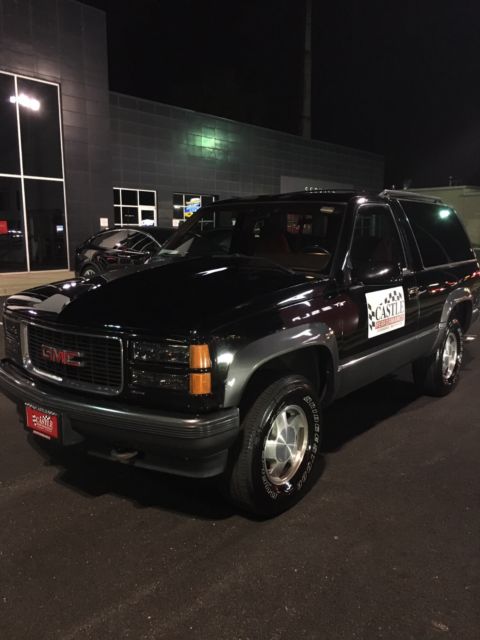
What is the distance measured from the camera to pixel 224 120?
2509cm

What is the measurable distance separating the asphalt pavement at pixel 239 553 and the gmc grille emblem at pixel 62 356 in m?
0.92

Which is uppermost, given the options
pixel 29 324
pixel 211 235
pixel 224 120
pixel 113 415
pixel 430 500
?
pixel 224 120

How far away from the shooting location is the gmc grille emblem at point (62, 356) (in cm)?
299

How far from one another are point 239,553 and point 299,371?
1200 millimetres

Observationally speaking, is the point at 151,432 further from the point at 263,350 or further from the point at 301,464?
the point at 301,464

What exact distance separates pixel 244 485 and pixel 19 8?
707 inches

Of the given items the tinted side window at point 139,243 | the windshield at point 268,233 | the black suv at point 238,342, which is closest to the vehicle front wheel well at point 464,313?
the black suv at point 238,342

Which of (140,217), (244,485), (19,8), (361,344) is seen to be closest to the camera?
(244,485)

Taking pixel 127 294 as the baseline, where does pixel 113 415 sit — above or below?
below

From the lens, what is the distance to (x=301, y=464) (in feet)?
10.9

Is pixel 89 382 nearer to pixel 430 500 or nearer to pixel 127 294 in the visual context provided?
pixel 127 294

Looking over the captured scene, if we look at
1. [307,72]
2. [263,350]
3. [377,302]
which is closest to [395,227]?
[377,302]

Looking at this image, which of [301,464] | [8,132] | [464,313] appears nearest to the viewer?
[301,464]

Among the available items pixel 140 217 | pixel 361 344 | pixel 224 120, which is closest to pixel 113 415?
pixel 361 344
